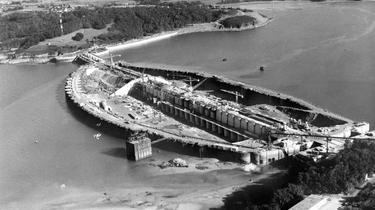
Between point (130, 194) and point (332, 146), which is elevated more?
point (332, 146)

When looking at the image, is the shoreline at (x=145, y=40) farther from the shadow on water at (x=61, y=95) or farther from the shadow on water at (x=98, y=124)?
the shadow on water at (x=98, y=124)

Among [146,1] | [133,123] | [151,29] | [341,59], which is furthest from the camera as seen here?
[146,1]

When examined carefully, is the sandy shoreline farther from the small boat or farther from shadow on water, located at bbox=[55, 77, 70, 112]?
shadow on water, located at bbox=[55, 77, 70, 112]

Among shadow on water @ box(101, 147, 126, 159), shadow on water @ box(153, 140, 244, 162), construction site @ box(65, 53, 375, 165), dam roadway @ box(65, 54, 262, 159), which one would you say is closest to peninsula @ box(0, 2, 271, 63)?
dam roadway @ box(65, 54, 262, 159)

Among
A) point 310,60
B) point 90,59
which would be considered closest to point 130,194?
point 310,60

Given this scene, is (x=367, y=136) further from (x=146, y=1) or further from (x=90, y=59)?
(x=146, y=1)

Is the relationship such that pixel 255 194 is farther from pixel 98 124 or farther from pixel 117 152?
pixel 98 124

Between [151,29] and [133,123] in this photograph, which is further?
[151,29]
